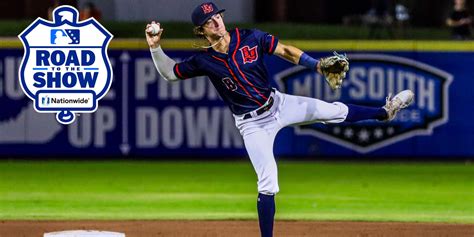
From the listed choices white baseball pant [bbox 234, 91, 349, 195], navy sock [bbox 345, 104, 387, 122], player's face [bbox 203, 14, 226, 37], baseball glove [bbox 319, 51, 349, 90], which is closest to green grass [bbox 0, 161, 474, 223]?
navy sock [bbox 345, 104, 387, 122]

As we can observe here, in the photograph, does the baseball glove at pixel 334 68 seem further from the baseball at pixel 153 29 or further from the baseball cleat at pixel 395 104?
the baseball at pixel 153 29

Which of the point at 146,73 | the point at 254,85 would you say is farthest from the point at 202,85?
the point at 254,85

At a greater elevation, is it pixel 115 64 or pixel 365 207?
pixel 115 64

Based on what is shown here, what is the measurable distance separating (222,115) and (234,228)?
5.27 metres

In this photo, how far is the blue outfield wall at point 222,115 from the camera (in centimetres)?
1619

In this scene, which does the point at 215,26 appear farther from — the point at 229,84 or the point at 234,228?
the point at 234,228

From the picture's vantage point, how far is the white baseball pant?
30.4ft

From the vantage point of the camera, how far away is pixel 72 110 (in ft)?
53.0

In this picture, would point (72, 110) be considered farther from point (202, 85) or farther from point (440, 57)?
point (440, 57)

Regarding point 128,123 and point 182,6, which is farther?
point 182,6

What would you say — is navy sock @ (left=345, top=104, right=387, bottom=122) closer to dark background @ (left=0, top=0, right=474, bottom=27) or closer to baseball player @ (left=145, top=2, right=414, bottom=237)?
baseball player @ (left=145, top=2, right=414, bottom=237)

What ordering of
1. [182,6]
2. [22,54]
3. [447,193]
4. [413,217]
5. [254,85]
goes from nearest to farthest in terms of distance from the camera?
[254,85] < [413,217] < [447,193] < [22,54] < [182,6]

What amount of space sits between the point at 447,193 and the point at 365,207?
1485 millimetres

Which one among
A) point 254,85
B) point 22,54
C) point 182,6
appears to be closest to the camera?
point 254,85
